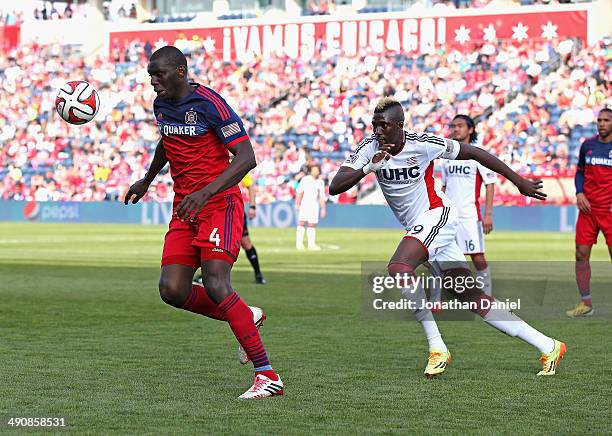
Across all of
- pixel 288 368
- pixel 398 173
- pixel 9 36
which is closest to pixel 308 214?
pixel 288 368

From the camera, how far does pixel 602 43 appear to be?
38.7 metres

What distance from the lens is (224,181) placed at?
24.2ft

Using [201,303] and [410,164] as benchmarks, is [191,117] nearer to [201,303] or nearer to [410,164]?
[201,303]

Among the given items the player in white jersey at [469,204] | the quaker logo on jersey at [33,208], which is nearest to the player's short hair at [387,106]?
the player in white jersey at [469,204]

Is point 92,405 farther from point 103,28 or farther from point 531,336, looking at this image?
point 103,28

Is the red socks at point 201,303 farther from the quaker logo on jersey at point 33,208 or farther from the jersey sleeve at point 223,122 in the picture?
the quaker logo on jersey at point 33,208

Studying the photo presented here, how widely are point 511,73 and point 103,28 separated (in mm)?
20730

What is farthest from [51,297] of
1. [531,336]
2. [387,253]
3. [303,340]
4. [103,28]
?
[103,28]

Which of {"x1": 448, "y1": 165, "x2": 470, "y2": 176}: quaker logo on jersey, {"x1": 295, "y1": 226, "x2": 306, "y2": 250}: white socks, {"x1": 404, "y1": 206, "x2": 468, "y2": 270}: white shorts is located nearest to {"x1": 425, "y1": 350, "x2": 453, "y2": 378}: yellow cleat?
{"x1": 404, "y1": 206, "x2": 468, "y2": 270}: white shorts

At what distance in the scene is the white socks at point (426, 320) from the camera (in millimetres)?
8547

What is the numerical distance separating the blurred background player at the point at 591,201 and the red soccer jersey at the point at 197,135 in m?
6.60

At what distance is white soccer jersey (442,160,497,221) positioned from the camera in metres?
14.0

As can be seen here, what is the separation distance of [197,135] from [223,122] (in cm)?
21

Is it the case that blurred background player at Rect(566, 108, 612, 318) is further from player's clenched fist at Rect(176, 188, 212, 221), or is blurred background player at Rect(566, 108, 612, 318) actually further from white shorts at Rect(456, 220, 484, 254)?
player's clenched fist at Rect(176, 188, 212, 221)
